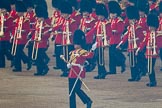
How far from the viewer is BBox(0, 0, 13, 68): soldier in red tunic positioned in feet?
74.2

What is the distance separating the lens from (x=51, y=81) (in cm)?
2042

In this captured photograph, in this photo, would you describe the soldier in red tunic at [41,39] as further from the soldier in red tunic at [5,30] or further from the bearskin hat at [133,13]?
the bearskin hat at [133,13]

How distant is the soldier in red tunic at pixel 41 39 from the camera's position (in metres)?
21.3

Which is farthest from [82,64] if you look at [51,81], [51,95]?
[51,81]

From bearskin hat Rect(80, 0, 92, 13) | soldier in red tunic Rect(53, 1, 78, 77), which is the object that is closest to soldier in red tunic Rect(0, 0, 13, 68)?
soldier in red tunic Rect(53, 1, 78, 77)

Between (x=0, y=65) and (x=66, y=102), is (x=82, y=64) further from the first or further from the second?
(x=0, y=65)

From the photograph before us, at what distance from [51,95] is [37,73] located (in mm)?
3487

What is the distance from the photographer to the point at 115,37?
70.4ft

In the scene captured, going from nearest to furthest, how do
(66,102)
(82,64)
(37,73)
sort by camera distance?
(82,64)
(66,102)
(37,73)

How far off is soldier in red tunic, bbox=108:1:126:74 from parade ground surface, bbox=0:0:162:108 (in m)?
0.28

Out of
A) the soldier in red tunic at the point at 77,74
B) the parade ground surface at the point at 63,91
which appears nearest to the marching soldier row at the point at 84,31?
the parade ground surface at the point at 63,91

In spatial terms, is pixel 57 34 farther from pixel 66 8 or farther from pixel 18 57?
pixel 18 57

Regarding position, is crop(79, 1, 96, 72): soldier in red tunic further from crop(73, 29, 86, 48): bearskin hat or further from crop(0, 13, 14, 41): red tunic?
crop(73, 29, 86, 48): bearskin hat

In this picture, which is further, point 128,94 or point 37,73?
point 37,73
